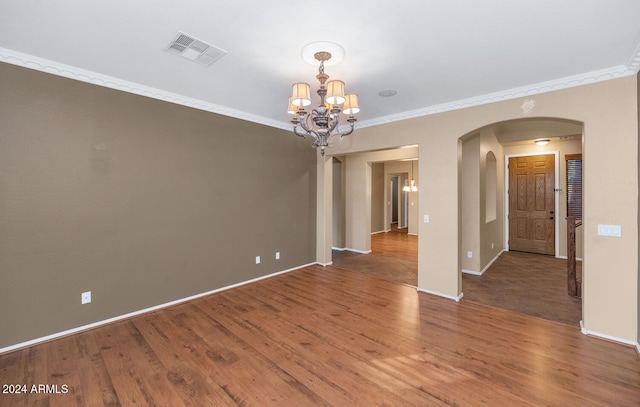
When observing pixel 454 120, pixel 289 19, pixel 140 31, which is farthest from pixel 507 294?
pixel 140 31

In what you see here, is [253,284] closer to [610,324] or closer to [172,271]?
[172,271]

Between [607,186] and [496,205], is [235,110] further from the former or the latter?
[496,205]

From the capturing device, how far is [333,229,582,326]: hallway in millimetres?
3590

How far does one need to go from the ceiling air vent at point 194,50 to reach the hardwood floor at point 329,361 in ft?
9.23

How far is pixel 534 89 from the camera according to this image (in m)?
3.18

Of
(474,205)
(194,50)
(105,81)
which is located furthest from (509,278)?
(105,81)

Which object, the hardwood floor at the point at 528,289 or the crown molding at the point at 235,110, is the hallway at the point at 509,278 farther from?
the crown molding at the point at 235,110

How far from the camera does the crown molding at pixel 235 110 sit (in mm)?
2617

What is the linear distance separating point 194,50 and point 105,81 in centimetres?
136

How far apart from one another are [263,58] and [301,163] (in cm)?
282

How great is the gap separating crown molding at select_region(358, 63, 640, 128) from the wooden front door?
436 centimetres

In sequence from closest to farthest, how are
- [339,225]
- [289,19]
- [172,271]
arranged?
1. [289,19]
2. [172,271]
3. [339,225]

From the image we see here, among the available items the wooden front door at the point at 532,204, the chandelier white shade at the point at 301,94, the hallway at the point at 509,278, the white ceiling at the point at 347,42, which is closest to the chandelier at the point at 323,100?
the chandelier white shade at the point at 301,94

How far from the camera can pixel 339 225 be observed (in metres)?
7.30
